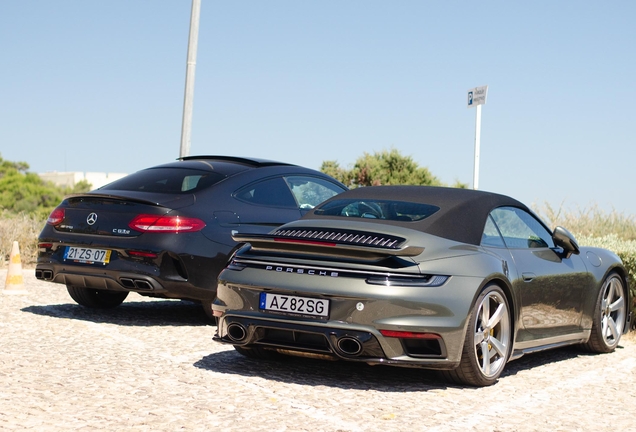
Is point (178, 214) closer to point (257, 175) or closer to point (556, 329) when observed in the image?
point (257, 175)

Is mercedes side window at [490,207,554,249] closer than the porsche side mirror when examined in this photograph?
Yes

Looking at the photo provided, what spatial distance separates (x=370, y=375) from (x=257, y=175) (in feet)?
10.4

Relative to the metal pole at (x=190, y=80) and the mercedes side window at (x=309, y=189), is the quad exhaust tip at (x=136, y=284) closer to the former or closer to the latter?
the mercedes side window at (x=309, y=189)

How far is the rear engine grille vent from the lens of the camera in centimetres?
579

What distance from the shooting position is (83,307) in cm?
987

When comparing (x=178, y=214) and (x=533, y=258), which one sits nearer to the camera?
(x=533, y=258)

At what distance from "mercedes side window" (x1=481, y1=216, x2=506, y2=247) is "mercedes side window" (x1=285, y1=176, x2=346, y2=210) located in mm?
2948

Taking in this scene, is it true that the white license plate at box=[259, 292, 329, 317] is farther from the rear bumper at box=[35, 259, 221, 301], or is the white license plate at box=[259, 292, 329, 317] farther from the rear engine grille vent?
the rear bumper at box=[35, 259, 221, 301]

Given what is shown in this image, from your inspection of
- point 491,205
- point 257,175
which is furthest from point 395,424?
point 257,175

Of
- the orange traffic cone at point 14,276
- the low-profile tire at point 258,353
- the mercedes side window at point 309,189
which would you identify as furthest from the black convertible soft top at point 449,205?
the orange traffic cone at point 14,276

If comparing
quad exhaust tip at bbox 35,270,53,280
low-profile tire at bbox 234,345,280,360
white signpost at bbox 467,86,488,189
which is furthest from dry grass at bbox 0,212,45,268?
low-profile tire at bbox 234,345,280,360

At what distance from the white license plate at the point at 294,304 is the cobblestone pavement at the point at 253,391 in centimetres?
51

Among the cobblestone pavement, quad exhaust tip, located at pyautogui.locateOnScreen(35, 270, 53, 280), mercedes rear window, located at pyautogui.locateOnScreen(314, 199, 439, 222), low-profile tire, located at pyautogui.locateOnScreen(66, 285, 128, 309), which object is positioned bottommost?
the cobblestone pavement

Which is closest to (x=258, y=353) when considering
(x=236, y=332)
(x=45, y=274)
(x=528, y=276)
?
(x=236, y=332)
